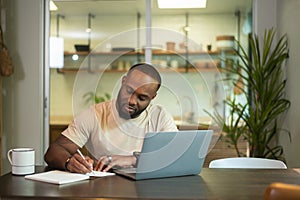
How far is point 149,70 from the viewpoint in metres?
2.07

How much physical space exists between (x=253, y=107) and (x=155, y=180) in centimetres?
261

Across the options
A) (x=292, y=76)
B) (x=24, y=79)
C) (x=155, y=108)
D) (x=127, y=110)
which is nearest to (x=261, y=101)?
(x=292, y=76)

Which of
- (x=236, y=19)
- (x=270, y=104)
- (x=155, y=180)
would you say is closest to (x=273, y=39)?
(x=236, y=19)

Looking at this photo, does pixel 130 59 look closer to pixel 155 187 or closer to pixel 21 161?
pixel 21 161

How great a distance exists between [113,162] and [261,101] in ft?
7.12

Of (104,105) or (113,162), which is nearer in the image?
(113,162)

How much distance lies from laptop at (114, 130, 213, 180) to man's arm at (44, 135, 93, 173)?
17 centimetres

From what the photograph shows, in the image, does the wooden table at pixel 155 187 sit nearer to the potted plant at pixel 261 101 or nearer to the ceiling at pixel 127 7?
the potted plant at pixel 261 101

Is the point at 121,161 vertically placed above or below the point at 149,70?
below

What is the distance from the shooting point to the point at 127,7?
446cm

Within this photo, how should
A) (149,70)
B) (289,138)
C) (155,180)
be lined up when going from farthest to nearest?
(289,138), (149,70), (155,180)

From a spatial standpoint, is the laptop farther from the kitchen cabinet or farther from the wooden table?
the kitchen cabinet

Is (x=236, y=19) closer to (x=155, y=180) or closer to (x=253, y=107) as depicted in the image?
(x=253, y=107)

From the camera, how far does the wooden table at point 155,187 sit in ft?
5.16
